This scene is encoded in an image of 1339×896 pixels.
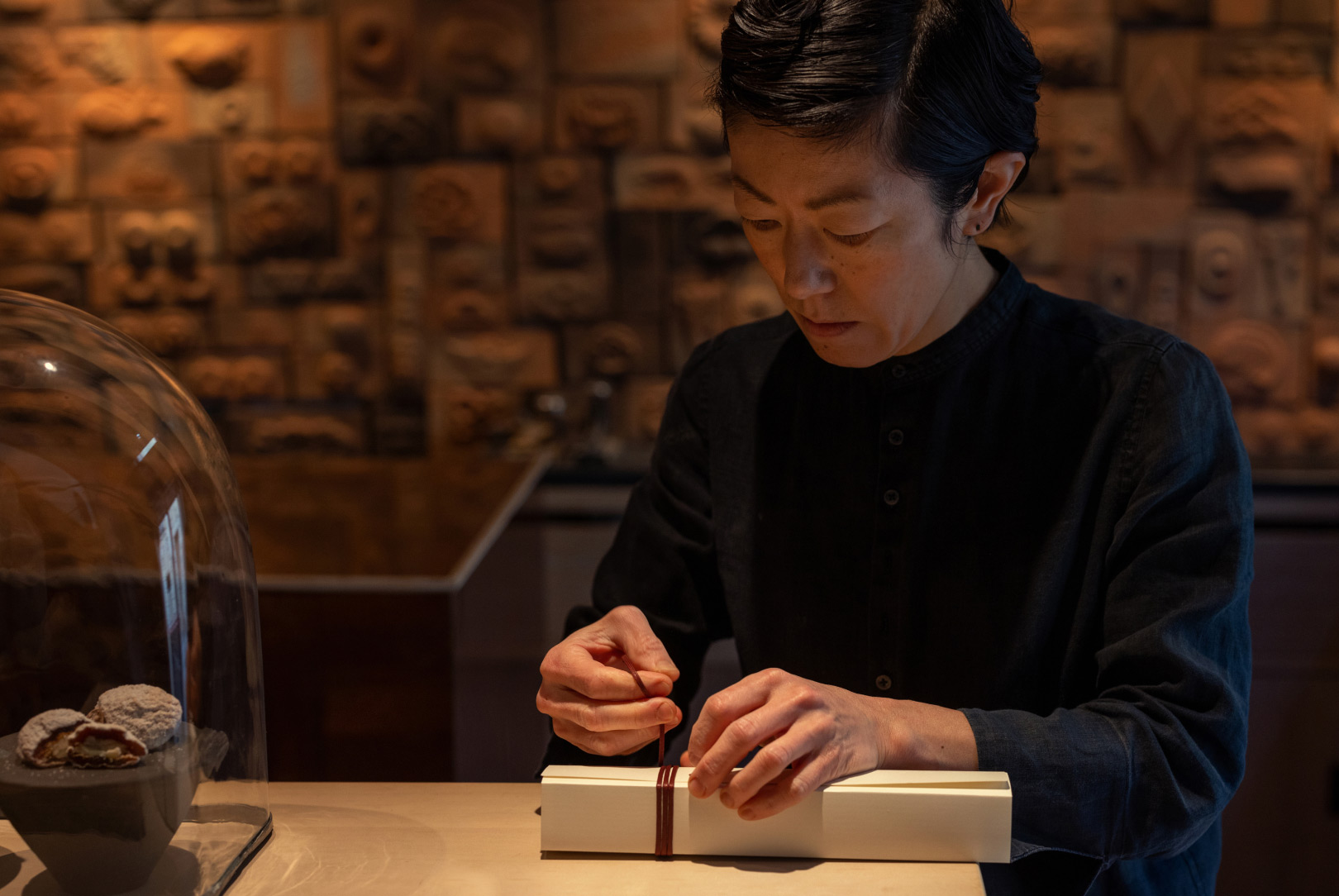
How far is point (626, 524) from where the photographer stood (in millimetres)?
1256

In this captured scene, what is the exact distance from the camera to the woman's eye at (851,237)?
3.18 feet

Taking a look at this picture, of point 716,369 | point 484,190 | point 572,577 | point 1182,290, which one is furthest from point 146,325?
point 1182,290

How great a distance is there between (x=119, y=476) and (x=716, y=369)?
25.6 inches

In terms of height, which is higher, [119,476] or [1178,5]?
[1178,5]

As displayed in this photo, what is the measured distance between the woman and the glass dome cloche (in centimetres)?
→ 26

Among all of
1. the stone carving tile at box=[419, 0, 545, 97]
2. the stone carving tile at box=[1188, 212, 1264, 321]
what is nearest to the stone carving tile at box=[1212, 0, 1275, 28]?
the stone carving tile at box=[1188, 212, 1264, 321]

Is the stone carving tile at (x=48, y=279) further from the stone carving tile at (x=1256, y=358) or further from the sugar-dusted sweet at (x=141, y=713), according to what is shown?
the stone carving tile at (x=1256, y=358)

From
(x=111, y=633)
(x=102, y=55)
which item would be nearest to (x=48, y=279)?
(x=102, y=55)

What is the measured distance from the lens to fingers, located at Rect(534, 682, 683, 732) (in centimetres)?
92

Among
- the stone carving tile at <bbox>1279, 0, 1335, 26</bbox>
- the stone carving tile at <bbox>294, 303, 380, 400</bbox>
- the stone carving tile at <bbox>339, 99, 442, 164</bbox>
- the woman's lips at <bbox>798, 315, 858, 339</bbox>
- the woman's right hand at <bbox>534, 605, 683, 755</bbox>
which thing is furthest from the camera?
the stone carving tile at <bbox>294, 303, 380, 400</bbox>

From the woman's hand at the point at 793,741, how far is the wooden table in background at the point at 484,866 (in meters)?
0.05

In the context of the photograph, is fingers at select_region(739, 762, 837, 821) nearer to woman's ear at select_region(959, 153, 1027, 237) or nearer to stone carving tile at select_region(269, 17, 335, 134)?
woman's ear at select_region(959, 153, 1027, 237)

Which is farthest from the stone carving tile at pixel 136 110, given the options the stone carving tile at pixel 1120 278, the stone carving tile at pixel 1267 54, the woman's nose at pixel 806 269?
the woman's nose at pixel 806 269

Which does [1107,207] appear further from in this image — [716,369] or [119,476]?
[119,476]
